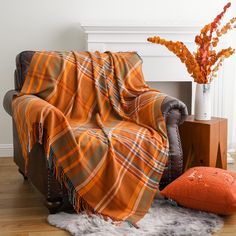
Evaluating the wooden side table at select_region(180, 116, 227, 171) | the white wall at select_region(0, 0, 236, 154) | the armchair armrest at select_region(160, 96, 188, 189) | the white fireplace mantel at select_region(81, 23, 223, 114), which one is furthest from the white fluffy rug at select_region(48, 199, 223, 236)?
the white wall at select_region(0, 0, 236, 154)

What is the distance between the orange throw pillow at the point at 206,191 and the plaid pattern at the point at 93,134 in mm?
121

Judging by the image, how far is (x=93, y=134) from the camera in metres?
2.32

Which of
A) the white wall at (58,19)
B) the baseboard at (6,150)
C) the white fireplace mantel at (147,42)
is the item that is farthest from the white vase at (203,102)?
the baseboard at (6,150)

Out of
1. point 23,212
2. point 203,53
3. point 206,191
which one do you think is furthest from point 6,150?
point 206,191

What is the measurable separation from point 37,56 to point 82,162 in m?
0.91

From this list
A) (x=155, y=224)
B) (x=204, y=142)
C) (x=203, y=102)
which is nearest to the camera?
(x=155, y=224)

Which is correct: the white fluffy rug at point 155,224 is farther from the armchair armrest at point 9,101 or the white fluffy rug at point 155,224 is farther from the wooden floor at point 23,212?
the armchair armrest at point 9,101

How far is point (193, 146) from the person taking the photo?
275 centimetres

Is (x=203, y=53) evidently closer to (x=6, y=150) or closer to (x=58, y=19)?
(x=58, y=19)

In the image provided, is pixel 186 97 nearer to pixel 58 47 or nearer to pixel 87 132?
pixel 58 47

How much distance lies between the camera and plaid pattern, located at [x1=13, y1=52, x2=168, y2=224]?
221cm

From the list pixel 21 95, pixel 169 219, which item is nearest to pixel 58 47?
pixel 21 95

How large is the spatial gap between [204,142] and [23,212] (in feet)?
3.60

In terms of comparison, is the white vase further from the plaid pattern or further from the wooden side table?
the plaid pattern
